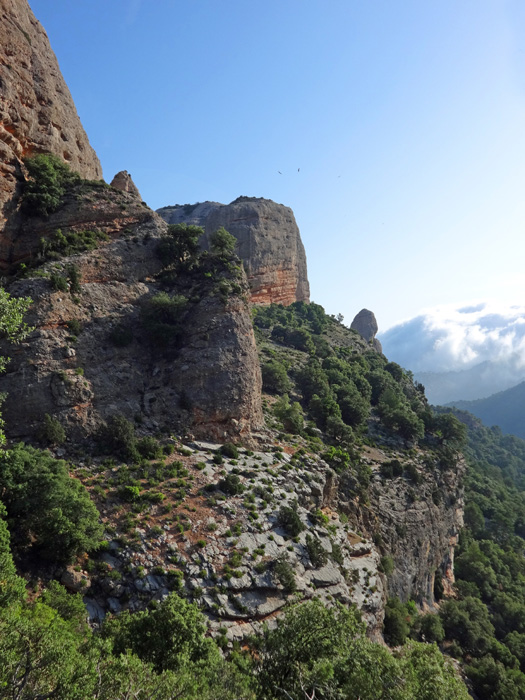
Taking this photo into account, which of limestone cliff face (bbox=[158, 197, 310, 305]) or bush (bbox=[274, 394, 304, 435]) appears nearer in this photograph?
bush (bbox=[274, 394, 304, 435])

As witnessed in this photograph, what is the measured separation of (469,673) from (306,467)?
25292mm

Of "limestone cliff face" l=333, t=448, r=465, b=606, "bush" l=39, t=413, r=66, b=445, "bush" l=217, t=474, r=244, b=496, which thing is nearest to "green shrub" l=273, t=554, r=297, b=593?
"bush" l=217, t=474, r=244, b=496

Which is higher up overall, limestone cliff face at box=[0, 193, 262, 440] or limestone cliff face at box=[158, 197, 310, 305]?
limestone cliff face at box=[158, 197, 310, 305]

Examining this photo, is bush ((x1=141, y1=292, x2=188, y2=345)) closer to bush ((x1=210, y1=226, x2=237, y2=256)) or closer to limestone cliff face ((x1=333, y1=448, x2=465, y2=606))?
bush ((x1=210, y1=226, x2=237, y2=256))

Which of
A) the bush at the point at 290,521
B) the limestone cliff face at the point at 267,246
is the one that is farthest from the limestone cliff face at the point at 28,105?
the limestone cliff face at the point at 267,246

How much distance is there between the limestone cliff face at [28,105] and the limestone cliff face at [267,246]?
49620mm

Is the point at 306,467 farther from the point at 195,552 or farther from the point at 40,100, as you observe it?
the point at 40,100

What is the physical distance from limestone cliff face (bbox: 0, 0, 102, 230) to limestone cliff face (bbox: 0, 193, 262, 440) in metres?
6.98

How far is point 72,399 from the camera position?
32219 millimetres

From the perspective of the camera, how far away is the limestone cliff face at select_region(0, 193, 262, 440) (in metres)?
31.8

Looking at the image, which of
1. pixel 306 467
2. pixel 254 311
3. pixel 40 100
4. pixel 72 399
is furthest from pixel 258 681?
pixel 254 311

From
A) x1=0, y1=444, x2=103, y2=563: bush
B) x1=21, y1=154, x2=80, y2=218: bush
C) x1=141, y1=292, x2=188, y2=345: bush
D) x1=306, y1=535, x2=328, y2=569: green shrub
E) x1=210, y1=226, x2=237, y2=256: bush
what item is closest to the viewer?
x1=0, y1=444, x2=103, y2=563: bush

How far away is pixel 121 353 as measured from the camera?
38.3 meters

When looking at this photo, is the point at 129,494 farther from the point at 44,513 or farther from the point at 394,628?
the point at 394,628
